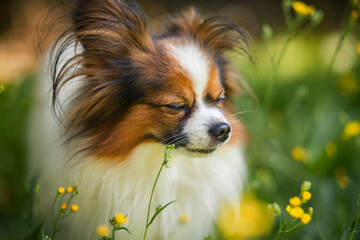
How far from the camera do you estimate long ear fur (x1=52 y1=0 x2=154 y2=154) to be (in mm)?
1908

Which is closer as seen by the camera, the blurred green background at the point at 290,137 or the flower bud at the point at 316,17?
the flower bud at the point at 316,17

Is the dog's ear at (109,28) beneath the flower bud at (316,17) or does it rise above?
above

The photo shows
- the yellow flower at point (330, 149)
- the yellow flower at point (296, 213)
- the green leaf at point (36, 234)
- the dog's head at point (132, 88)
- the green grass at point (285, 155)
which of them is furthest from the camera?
the yellow flower at point (330, 149)

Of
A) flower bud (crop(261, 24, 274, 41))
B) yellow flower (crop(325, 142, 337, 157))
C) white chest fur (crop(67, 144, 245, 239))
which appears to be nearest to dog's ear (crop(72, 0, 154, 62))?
white chest fur (crop(67, 144, 245, 239))

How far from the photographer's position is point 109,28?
75.4 inches

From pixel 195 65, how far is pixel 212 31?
1.59ft

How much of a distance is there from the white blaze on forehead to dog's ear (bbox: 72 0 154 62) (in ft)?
0.56

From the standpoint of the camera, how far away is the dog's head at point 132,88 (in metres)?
1.94

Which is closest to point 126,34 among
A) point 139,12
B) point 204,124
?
point 139,12

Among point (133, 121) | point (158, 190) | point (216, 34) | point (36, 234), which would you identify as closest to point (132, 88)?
point (133, 121)

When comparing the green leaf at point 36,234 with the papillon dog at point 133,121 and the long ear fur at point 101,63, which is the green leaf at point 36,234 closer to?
the papillon dog at point 133,121

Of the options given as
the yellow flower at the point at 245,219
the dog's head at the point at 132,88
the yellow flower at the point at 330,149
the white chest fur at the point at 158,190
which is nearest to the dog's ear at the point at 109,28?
the dog's head at the point at 132,88

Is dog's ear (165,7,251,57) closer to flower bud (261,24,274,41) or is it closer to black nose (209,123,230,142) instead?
flower bud (261,24,274,41)

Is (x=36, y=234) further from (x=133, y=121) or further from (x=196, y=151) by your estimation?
(x=196, y=151)
